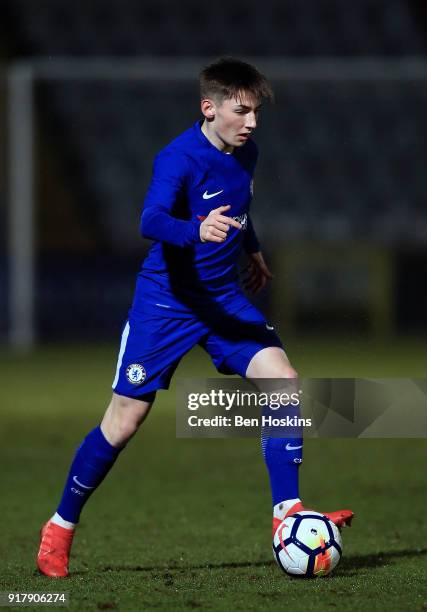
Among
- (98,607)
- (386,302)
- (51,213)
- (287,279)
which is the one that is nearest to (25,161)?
(51,213)

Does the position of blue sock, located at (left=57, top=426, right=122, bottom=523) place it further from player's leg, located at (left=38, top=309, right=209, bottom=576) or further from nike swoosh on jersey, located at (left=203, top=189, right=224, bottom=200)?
nike swoosh on jersey, located at (left=203, top=189, right=224, bottom=200)

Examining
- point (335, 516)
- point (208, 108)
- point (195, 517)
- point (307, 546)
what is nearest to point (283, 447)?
point (335, 516)

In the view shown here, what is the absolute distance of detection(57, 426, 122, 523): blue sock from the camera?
479 cm

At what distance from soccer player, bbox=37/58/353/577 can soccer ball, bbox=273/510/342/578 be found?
102 millimetres

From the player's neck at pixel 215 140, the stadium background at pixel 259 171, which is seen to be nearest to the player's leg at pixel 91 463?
the player's neck at pixel 215 140

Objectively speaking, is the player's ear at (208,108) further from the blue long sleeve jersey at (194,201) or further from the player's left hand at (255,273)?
the player's left hand at (255,273)

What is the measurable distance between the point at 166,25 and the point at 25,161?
4942mm

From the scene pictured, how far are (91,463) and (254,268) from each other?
41.8 inches

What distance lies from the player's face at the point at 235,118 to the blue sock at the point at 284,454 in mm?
955

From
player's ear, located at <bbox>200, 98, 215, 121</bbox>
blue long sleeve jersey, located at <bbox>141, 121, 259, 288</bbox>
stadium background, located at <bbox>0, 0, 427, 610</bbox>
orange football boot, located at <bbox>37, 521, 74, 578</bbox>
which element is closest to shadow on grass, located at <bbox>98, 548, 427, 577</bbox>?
orange football boot, located at <bbox>37, 521, 74, 578</bbox>

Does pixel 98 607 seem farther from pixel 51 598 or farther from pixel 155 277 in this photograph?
pixel 155 277

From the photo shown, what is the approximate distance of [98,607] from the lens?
3.99m

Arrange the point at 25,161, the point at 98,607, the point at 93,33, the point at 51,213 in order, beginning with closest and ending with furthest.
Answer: the point at 98,607, the point at 25,161, the point at 51,213, the point at 93,33

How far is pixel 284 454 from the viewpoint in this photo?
4652 mm
